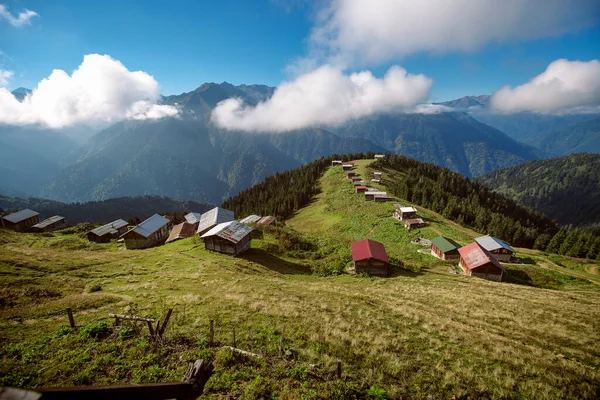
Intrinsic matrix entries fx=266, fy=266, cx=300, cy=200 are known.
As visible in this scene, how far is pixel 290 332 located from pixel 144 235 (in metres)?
55.6

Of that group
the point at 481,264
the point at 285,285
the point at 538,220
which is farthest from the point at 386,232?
the point at 538,220

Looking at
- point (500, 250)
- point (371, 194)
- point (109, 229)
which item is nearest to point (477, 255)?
point (500, 250)

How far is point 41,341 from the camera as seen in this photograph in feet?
46.0

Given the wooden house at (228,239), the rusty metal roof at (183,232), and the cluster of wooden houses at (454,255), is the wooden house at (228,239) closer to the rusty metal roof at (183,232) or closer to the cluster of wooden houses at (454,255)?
the cluster of wooden houses at (454,255)

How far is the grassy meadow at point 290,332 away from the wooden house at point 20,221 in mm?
74483

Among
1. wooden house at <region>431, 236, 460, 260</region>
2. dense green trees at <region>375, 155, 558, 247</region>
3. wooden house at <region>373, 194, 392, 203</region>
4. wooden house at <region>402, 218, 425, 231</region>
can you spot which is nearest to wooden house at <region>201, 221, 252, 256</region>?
wooden house at <region>431, 236, 460, 260</region>

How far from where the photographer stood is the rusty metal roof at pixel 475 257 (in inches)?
1890

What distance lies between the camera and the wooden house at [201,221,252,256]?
43.5 metres

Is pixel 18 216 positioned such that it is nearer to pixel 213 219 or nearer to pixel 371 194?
pixel 213 219

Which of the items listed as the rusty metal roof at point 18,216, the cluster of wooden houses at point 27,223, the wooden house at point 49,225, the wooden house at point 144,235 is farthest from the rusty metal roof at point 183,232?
the rusty metal roof at point 18,216

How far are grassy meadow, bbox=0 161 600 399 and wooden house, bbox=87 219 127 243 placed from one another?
3528cm

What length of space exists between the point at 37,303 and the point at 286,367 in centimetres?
2041

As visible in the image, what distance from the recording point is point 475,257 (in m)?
50.0

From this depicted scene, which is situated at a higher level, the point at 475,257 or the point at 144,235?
the point at 144,235
